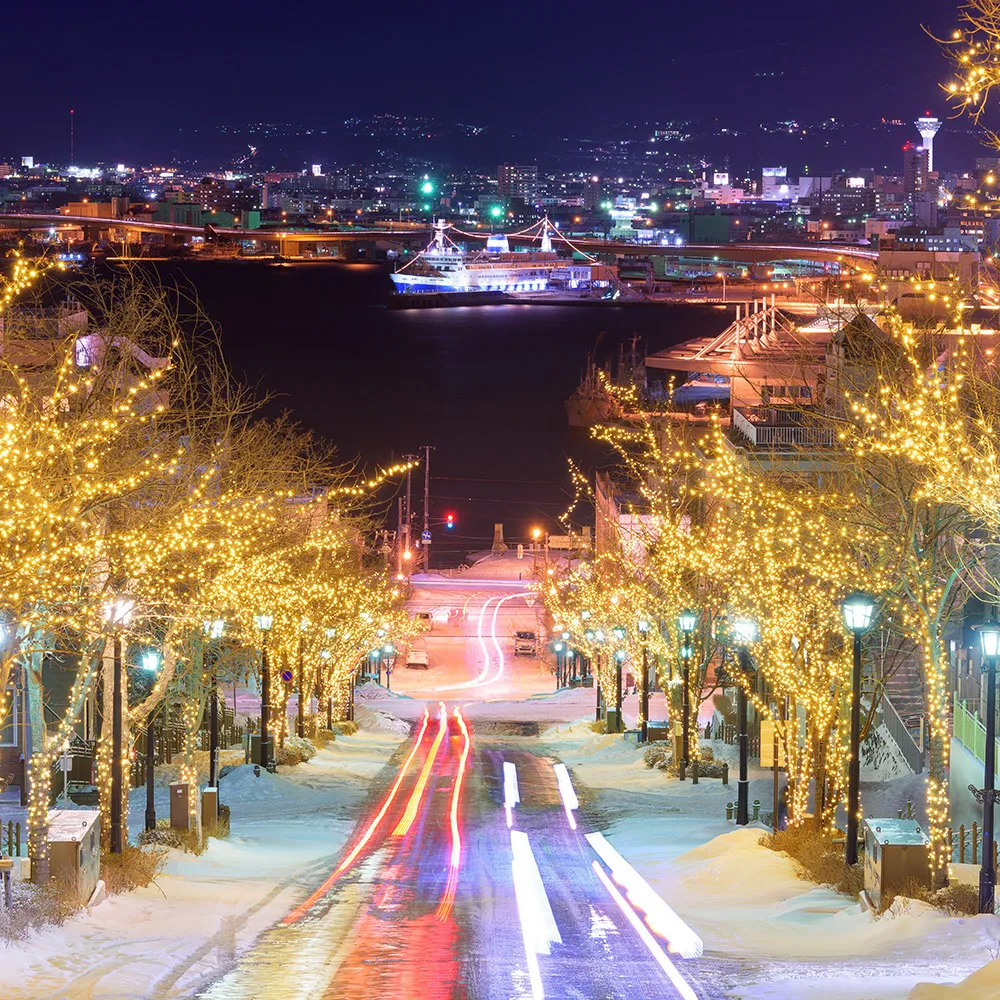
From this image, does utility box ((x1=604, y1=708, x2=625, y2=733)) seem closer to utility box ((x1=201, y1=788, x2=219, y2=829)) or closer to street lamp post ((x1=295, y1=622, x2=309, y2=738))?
street lamp post ((x1=295, y1=622, x2=309, y2=738))

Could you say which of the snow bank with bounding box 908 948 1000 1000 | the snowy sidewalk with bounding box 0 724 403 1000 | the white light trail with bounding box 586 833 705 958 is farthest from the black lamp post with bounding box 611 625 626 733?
the snow bank with bounding box 908 948 1000 1000

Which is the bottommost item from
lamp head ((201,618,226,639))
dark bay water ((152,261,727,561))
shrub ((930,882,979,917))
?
shrub ((930,882,979,917))

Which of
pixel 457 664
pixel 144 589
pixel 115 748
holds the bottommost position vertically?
pixel 457 664

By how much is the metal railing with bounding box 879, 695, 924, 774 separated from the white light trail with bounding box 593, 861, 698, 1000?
10.2 m

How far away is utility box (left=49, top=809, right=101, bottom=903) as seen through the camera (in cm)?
1217

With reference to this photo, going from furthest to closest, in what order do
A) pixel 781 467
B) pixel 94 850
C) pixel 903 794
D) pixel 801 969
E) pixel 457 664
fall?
pixel 457 664
pixel 781 467
pixel 903 794
pixel 94 850
pixel 801 969

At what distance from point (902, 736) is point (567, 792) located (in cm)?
603

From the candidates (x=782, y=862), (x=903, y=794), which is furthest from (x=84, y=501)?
(x=903, y=794)

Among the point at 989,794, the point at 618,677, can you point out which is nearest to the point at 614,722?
the point at 618,677

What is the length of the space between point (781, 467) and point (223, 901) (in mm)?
18308

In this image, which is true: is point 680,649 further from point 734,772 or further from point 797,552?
point 797,552

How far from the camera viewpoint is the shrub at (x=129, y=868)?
44.5ft

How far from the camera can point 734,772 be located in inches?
1104

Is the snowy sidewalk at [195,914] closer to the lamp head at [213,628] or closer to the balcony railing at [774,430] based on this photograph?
the lamp head at [213,628]
